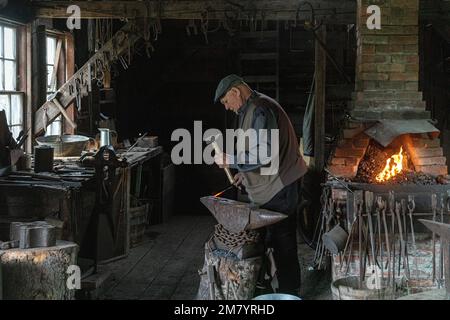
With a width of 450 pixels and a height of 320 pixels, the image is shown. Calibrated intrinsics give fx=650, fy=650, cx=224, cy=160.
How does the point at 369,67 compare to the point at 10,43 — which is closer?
the point at 369,67

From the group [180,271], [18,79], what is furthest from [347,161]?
[18,79]

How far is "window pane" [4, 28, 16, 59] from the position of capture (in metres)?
8.30

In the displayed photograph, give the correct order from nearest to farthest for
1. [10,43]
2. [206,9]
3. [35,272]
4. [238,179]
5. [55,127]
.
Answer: [35,272]
[238,179]
[10,43]
[206,9]
[55,127]

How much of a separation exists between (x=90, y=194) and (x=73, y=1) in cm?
291

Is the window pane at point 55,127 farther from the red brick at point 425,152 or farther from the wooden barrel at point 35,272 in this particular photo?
the red brick at point 425,152

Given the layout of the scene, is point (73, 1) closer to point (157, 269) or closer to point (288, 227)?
point (157, 269)

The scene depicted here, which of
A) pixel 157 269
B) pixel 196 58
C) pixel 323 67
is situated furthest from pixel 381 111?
pixel 196 58

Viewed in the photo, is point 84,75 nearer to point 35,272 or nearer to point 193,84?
point 193,84

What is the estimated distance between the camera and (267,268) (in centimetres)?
608

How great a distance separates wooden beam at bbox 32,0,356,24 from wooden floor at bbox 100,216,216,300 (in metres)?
3.14

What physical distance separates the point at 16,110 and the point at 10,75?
1.61 feet

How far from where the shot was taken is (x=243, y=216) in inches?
222
